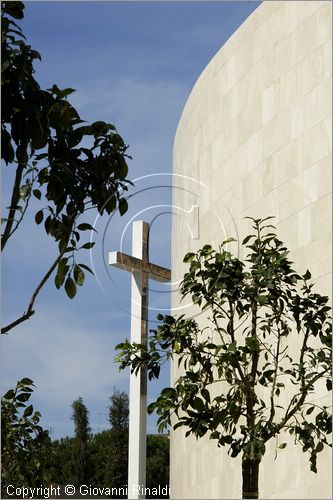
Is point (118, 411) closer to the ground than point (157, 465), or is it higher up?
higher up

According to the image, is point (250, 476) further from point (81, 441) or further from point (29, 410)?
point (81, 441)

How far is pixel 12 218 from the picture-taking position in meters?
3.68

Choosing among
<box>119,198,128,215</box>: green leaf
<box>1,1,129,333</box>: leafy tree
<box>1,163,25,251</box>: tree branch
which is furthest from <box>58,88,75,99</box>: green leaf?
<box>119,198,128,215</box>: green leaf

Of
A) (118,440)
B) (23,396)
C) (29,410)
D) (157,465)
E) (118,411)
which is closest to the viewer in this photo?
(23,396)

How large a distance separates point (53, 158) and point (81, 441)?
15068mm

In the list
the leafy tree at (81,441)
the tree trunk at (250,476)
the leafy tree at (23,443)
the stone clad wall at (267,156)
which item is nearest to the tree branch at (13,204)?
the tree trunk at (250,476)

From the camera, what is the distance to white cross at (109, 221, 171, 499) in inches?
368

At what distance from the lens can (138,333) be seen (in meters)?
9.47

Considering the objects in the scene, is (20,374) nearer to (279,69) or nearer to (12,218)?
(279,69)

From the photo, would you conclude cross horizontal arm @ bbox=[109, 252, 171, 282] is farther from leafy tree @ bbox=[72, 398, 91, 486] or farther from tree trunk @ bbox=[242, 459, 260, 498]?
leafy tree @ bbox=[72, 398, 91, 486]

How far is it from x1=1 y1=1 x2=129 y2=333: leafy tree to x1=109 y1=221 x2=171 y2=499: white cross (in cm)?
538

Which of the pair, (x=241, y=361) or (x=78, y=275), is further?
(x=241, y=361)

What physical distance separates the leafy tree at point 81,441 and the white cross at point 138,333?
28.0 ft

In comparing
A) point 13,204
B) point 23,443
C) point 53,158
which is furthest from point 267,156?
point 13,204
